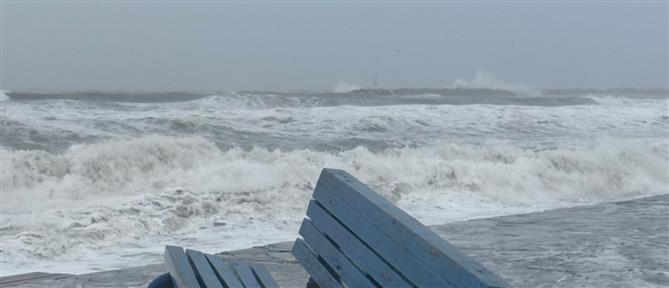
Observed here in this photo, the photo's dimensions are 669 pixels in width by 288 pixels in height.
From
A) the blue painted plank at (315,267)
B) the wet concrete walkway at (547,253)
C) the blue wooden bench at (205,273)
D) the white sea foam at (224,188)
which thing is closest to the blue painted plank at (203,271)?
the blue wooden bench at (205,273)

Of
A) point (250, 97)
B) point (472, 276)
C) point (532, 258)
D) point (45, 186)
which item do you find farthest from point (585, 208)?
point (250, 97)

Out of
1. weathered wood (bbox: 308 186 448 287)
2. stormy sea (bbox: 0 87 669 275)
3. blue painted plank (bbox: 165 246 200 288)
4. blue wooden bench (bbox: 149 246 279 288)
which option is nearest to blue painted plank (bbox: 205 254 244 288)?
blue wooden bench (bbox: 149 246 279 288)

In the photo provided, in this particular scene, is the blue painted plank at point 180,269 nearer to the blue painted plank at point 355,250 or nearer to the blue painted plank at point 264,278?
the blue painted plank at point 264,278

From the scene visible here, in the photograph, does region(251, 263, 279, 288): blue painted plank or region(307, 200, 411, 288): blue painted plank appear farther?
region(251, 263, 279, 288): blue painted plank

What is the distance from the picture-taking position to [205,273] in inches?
151

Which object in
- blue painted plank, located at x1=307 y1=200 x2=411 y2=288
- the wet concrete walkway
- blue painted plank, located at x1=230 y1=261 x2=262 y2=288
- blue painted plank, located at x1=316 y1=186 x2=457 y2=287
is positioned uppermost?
blue painted plank, located at x1=316 y1=186 x2=457 y2=287

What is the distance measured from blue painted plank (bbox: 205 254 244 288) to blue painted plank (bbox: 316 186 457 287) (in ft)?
1.62

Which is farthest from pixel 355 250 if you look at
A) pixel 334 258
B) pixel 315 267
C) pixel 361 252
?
pixel 315 267

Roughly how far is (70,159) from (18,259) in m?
6.21

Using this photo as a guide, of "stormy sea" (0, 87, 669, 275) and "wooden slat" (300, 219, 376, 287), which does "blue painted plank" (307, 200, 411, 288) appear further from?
"stormy sea" (0, 87, 669, 275)

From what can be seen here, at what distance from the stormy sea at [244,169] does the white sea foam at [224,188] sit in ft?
0.10

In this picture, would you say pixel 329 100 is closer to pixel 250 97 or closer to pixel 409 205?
pixel 250 97

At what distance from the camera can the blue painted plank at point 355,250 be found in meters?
3.41

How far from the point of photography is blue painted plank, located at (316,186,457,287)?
3.14 meters
